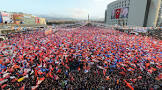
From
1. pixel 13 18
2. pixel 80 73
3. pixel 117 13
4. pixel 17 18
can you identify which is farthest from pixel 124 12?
pixel 80 73

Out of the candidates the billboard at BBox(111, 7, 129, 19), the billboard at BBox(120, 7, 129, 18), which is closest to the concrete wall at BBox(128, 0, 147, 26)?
the billboard at BBox(120, 7, 129, 18)

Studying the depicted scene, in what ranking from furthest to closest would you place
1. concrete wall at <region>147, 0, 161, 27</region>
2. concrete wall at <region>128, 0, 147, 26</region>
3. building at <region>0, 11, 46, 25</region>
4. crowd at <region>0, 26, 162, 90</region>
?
concrete wall at <region>128, 0, 147, 26</region> < concrete wall at <region>147, 0, 161, 27</region> < building at <region>0, 11, 46, 25</region> < crowd at <region>0, 26, 162, 90</region>

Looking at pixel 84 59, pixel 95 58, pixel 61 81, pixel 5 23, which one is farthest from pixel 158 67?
pixel 5 23

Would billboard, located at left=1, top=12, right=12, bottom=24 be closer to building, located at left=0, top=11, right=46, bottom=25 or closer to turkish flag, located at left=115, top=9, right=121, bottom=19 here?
building, located at left=0, top=11, right=46, bottom=25

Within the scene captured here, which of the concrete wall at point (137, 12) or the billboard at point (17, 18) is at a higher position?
the concrete wall at point (137, 12)

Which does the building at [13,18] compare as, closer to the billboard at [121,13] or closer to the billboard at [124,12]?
the billboard at [124,12]

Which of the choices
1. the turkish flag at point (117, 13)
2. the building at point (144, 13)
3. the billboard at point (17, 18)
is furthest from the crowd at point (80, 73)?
the turkish flag at point (117, 13)
